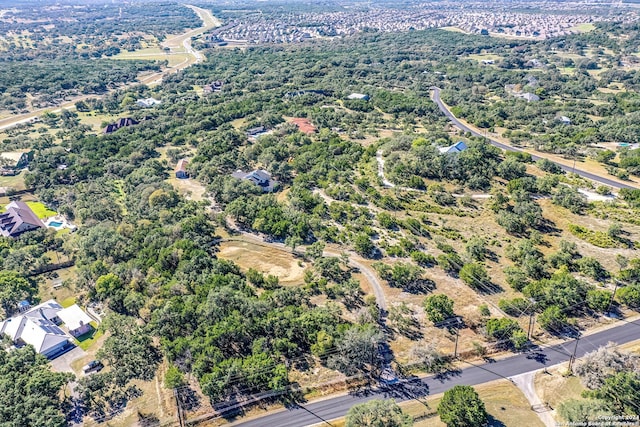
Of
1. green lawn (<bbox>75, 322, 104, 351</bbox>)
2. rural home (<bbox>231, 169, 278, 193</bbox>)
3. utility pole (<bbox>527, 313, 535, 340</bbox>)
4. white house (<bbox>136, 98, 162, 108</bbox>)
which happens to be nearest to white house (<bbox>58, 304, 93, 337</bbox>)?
green lawn (<bbox>75, 322, 104, 351</bbox>)

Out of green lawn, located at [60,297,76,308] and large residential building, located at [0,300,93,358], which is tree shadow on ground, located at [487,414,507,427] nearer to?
large residential building, located at [0,300,93,358]

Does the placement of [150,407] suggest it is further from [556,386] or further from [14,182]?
[14,182]

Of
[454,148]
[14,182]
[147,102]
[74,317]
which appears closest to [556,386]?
[74,317]

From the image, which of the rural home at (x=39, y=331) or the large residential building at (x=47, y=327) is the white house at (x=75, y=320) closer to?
the large residential building at (x=47, y=327)

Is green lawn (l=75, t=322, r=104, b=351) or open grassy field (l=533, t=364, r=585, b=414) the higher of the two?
open grassy field (l=533, t=364, r=585, b=414)

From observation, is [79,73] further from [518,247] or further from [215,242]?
[518,247]

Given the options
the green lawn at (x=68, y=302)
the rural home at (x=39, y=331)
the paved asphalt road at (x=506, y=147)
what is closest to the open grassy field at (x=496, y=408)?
the rural home at (x=39, y=331)
